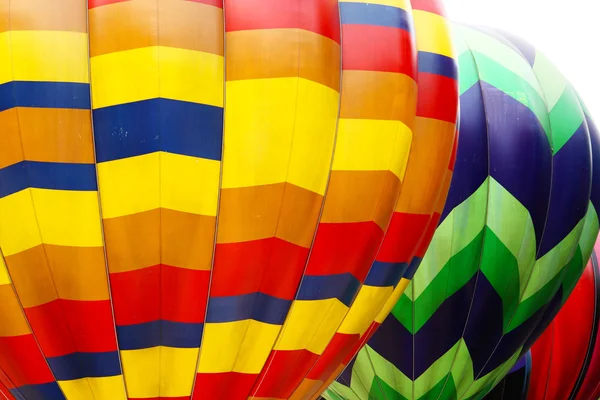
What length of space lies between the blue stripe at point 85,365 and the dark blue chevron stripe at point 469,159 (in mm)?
1717

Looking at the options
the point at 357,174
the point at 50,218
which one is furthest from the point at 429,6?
the point at 50,218

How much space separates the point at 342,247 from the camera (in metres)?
2.74

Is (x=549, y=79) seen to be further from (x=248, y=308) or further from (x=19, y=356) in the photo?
(x=19, y=356)

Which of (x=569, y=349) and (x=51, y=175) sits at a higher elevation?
(x=51, y=175)

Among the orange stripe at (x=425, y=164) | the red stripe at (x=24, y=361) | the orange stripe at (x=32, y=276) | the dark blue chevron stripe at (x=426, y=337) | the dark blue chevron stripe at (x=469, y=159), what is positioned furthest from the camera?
the dark blue chevron stripe at (x=426, y=337)

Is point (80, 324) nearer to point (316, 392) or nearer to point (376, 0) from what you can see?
point (316, 392)

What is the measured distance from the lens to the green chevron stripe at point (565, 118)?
167 inches

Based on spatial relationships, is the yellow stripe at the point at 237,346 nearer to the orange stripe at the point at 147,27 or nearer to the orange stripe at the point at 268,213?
the orange stripe at the point at 268,213

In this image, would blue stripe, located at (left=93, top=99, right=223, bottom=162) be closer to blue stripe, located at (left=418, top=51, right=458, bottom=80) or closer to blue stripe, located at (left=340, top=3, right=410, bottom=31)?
blue stripe, located at (left=340, top=3, right=410, bottom=31)

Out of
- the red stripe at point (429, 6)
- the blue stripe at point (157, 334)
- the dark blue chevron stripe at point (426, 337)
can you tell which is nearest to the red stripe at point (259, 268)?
the blue stripe at point (157, 334)

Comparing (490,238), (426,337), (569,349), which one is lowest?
(569,349)

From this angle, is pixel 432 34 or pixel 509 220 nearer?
pixel 432 34

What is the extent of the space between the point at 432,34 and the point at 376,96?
0.45 metres

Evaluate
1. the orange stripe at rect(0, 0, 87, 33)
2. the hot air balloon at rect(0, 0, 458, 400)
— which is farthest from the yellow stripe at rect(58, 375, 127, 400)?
the orange stripe at rect(0, 0, 87, 33)
